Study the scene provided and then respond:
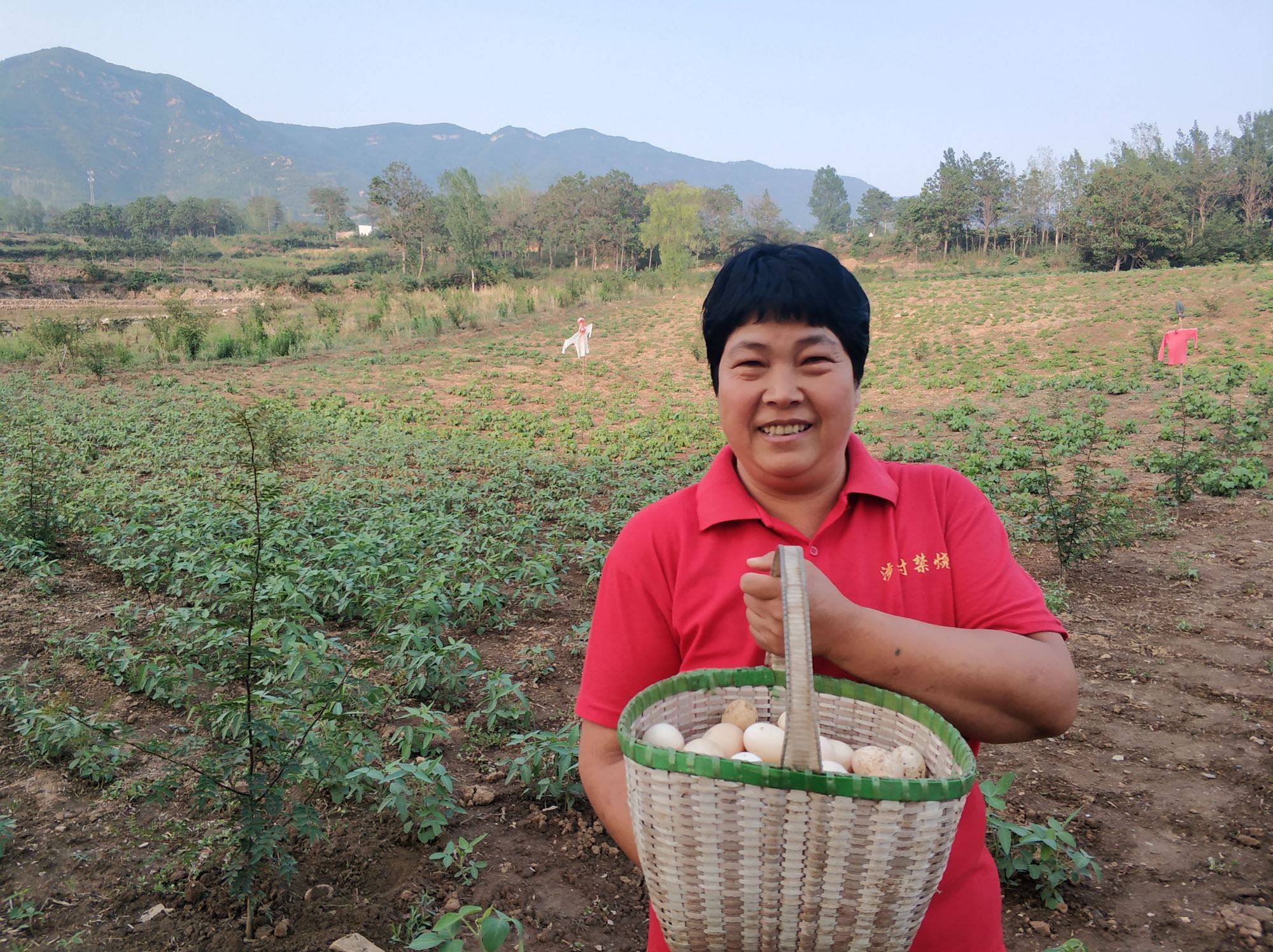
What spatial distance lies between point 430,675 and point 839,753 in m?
3.01

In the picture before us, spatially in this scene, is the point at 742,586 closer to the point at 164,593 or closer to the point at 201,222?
the point at 164,593

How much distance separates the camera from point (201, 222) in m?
90.7

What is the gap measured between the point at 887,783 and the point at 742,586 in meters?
0.32

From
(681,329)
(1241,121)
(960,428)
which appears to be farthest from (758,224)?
(960,428)

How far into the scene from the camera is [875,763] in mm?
1067

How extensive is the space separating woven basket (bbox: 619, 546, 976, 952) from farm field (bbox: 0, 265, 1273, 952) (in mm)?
1576

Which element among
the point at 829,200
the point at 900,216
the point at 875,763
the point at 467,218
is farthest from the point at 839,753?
the point at 829,200

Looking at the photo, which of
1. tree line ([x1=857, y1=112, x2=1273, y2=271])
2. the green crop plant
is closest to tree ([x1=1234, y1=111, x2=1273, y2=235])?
tree line ([x1=857, y1=112, x2=1273, y2=271])

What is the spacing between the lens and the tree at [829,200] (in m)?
135

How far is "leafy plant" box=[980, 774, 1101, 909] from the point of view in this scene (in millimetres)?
2602

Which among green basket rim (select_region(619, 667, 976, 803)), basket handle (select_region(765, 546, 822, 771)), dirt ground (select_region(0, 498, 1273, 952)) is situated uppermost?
basket handle (select_region(765, 546, 822, 771))

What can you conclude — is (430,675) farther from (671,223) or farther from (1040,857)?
(671,223)

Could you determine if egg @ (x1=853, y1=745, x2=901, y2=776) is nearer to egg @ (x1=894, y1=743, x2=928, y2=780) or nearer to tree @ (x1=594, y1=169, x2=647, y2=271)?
egg @ (x1=894, y1=743, x2=928, y2=780)

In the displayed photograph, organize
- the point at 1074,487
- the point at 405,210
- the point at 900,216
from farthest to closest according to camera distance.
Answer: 1. the point at 900,216
2. the point at 405,210
3. the point at 1074,487
